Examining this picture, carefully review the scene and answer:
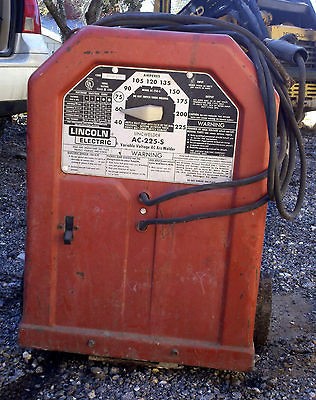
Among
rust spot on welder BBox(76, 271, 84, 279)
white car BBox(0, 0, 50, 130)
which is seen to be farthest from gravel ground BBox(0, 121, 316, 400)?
white car BBox(0, 0, 50, 130)

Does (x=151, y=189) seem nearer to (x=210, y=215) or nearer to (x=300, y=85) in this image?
(x=210, y=215)

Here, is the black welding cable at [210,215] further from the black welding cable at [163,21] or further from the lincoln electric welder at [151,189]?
the black welding cable at [163,21]

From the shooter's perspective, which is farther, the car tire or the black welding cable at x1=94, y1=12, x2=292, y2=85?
the car tire

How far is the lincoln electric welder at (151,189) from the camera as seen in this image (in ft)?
7.06

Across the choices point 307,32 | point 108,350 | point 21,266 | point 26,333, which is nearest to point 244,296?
point 108,350

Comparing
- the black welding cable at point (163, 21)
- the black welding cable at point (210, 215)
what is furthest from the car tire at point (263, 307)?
the black welding cable at point (163, 21)

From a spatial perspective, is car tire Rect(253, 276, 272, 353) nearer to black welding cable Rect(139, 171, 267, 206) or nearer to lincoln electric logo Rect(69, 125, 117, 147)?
black welding cable Rect(139, 171, 267, 206)

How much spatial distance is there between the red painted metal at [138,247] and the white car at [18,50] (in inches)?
97.7

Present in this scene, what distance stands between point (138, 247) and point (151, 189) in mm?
249

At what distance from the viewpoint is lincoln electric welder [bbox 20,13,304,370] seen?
2.15 metres

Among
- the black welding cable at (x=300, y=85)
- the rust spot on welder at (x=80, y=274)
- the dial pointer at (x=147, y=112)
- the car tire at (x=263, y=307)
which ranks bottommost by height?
the car tire at (x=263, y=307)

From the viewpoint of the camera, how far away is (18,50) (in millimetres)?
4773

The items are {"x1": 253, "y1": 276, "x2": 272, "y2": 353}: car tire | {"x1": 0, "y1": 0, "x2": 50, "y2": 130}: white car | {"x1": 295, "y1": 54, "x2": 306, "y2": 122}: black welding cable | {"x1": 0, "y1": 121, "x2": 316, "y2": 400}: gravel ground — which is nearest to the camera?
{"x1": 295, "y1": 54, "x2": 306, "y2": 122}: black welding cable

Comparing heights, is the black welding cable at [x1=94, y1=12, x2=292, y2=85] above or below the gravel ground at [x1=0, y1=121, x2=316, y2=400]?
above
